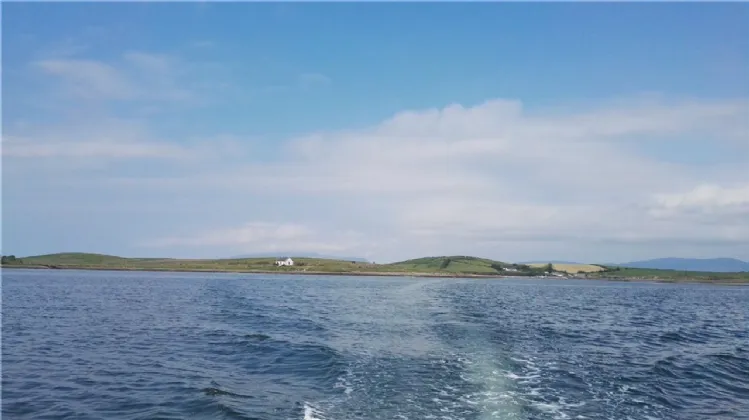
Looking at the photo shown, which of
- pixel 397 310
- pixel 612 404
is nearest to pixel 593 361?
pixel 612 404

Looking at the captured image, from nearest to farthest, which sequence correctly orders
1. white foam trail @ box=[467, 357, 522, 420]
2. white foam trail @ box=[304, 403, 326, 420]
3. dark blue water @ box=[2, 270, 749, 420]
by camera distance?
white foam trail @ box=[304, 403, 326, 420] < white foam trail @ box=[467, 357, 522, 420] < dark blue water @ box=[2, 270, 749, 420]

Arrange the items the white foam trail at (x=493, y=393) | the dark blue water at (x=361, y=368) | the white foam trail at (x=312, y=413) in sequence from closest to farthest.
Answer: the white foam trail at (x=312, y=413), the white foam trail at (x=493, y=393), the dark blue water at (x=361, y=368)

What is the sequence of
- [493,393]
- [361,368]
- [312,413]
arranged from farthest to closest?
1. [361,368]
2. [493,393]
3. [312,413]

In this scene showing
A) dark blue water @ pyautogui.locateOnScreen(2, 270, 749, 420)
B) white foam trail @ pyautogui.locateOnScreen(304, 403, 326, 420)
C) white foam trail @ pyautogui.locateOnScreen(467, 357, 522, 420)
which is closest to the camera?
white foam trail @ pyautogui.locateOnScreen(304, 403, 326, 420)

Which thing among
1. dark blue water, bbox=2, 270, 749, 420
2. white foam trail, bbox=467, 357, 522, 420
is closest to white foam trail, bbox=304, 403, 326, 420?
dark blue water, bbox=2, 270, 749, 420

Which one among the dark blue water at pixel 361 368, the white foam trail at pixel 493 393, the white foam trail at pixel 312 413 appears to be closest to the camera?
the white foam trail at pixel 312 413

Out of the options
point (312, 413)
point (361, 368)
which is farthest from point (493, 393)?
point (312, 413)

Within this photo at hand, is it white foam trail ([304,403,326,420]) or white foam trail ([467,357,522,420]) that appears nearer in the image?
white foam trail ([304,403,326,420])

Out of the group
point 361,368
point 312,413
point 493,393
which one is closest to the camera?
point 312,413

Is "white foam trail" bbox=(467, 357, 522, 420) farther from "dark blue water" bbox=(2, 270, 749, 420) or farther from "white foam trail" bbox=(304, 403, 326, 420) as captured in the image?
"white foam trail" bbox=(304, 403, 326, 420)

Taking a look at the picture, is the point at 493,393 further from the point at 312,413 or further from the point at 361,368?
the point at 312,413

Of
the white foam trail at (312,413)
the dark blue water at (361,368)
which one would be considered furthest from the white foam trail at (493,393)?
the white foam trail at (312,413)

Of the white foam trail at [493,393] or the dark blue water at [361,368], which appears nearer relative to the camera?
the white foam trail at [493,393]

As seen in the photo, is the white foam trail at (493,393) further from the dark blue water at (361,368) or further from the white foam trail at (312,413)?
the white foam trail at (312,413)
